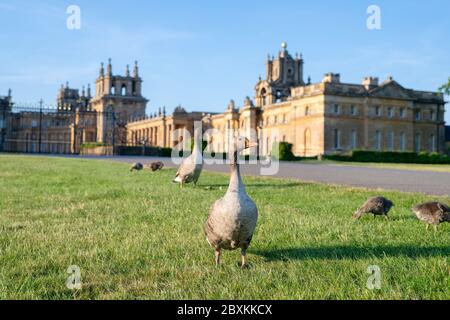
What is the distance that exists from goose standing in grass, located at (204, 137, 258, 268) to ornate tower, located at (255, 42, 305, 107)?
78162 mm

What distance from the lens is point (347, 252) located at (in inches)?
204

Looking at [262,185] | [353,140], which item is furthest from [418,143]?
[262,185]

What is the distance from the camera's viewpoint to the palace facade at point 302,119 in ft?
190

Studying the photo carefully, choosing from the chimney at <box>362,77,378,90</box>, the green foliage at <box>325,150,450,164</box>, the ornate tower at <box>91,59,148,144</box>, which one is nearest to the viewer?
the green foliage at <box>325,150,450,164</box>

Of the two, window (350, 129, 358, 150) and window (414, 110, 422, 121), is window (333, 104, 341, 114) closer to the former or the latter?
window (350, 129, 358, 150)

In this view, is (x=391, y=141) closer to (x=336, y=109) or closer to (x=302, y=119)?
(x=336, y=109)

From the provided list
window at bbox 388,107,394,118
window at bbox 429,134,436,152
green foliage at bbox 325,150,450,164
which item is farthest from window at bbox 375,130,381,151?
window at bbox 429,134,436,152

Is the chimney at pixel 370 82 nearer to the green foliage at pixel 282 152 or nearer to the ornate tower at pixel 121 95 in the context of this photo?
the green foliage at pixel 282 152

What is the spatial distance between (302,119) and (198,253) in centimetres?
5743

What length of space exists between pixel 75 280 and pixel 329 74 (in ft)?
194

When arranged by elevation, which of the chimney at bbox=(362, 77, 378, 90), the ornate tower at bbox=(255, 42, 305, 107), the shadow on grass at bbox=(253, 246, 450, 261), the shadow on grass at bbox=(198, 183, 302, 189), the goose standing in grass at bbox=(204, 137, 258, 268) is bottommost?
the shadow on grass at bbox=(253, 246, 450, 261)

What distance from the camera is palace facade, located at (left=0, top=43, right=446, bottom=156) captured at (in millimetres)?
58062

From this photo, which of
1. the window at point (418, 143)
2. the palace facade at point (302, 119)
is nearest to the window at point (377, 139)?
the palace facade at point (302, 119)

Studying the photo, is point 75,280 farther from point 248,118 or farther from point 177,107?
point 177,107
